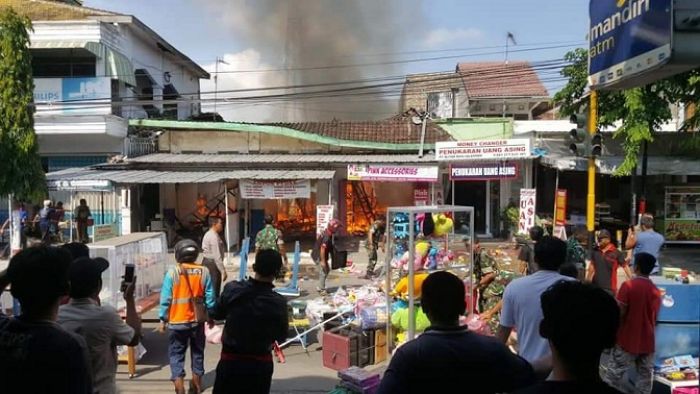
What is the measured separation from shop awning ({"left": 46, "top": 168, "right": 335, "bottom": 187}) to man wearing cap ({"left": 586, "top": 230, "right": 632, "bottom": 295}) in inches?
349

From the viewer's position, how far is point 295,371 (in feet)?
22.4

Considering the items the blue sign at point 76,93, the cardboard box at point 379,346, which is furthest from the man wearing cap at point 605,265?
the blue sign at point 76,93

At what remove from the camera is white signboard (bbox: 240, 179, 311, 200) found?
50.7 feet

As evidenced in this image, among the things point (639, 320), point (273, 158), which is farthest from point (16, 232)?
point (639, 320)

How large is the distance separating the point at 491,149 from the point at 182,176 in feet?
28.1

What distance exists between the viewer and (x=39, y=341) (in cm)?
226

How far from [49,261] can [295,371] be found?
4785 millimetres

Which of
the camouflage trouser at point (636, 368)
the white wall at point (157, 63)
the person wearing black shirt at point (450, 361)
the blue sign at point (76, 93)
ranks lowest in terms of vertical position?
the camouflage trouser at point (636, 368)

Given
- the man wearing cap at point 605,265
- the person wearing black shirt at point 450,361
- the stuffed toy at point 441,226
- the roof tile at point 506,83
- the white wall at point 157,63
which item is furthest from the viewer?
the roof tile at point 506,83

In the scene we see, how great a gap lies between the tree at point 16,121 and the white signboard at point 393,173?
341 inches

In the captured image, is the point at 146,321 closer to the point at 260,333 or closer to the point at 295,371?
the point at 295,371

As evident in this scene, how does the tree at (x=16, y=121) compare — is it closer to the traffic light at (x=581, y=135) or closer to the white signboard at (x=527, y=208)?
the white signboard at (x=527, y=208)

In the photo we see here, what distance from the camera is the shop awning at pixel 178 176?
609 inches

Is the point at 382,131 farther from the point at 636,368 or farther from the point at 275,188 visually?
the point at 636,368
